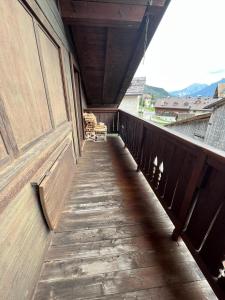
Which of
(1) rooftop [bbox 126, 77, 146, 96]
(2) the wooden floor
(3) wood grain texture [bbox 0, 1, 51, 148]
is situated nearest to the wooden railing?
(2) the wooden floor

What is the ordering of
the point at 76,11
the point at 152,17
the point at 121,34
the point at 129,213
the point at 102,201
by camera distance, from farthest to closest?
the point at 121,34 < the point at 152,17 < the point at 76,11 < the point at 102,201 < the point at 129,213

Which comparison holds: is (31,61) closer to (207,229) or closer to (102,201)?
(102,201)

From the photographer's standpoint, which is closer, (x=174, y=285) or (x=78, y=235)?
(x=174, y=285)

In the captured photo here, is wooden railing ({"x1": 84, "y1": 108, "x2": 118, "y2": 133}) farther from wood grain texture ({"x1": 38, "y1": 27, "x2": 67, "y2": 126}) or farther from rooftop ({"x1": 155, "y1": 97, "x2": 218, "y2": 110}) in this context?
rooftop ({"x1": 155, "y1": 97, "x2": 218, "y2": 110})

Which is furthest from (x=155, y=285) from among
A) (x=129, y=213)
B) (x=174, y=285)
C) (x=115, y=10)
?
(x=115, y=10)

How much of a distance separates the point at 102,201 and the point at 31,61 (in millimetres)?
1709

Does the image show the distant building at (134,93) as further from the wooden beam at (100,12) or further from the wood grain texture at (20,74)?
the wood grain texture at (20,74)

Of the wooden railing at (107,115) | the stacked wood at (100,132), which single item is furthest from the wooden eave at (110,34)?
the stacked wood at (100,132)

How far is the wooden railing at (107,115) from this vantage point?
5.11m

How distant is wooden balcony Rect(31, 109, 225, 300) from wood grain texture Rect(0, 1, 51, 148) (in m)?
1.08

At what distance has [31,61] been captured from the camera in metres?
1.16

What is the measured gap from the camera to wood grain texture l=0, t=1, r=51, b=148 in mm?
831

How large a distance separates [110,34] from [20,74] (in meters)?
2.53

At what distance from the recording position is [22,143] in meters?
0.96
